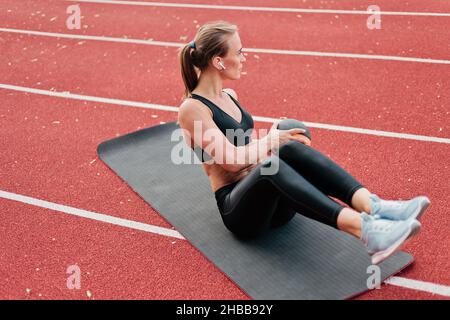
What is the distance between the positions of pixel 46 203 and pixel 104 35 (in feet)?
13.6

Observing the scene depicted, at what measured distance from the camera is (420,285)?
3010 mm

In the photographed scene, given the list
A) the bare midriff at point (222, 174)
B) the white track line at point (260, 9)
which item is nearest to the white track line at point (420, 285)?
the bare midriff at point (222, 174)

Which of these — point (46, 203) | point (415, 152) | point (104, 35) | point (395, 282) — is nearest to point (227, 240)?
point (395, 282)

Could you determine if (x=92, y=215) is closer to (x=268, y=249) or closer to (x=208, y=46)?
(x=268, y=249)

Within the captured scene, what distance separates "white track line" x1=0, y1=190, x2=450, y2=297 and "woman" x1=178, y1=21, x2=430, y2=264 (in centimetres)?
49

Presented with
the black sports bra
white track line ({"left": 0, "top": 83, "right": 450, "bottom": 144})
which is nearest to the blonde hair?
the black sports bra

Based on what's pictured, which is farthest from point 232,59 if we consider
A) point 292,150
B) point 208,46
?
point 292,150

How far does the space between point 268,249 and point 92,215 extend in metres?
1.35

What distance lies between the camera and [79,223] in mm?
3781

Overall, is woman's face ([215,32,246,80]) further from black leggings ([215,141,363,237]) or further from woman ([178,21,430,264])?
black leggings ([215,141,363,237])

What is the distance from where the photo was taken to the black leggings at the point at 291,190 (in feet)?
9.09

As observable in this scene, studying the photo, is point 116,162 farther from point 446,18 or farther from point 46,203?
point 446,18

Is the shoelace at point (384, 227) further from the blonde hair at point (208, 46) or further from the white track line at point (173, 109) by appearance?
the white track line at point (173, 109)

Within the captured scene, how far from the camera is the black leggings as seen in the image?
109 inches
